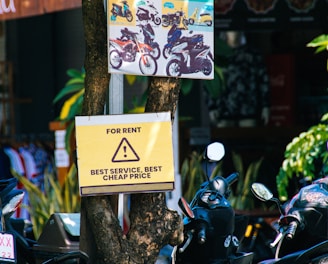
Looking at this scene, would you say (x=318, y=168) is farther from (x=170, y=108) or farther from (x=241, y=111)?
(x=241, y=111)

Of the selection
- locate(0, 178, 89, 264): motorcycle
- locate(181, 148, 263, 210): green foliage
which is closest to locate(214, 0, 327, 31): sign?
locate(181, 148, 263, 210): green foliage

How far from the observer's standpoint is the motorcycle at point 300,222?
5656 mm

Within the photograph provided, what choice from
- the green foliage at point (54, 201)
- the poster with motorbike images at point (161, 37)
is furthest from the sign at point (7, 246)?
the green foliage at point (54, 201)

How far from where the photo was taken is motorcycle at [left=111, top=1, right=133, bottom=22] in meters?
5.14

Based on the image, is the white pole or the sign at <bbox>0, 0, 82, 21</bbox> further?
the sign at <bbox>0, 0, 82, 21</bbox>

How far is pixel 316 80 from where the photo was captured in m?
13.1

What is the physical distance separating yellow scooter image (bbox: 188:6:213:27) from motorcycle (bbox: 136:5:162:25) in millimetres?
194

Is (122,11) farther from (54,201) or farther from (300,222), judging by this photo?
(54,201)

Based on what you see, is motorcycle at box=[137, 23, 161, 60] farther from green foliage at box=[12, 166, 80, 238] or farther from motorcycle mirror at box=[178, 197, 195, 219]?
green foliage at box=[12, 166, 80, 238]

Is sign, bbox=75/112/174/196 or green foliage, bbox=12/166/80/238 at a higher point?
sign, bbox=75/112/174/196

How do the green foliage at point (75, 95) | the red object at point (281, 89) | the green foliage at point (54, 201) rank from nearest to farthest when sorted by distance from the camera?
the green foliage at point (54, 201) < the green foliage at point (75, 95) < the red object at point (281, 89)

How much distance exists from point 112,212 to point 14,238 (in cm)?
74

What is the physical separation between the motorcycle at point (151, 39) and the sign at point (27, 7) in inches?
154

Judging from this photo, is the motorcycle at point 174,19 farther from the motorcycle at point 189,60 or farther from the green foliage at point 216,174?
the green foliage at point 216,174
